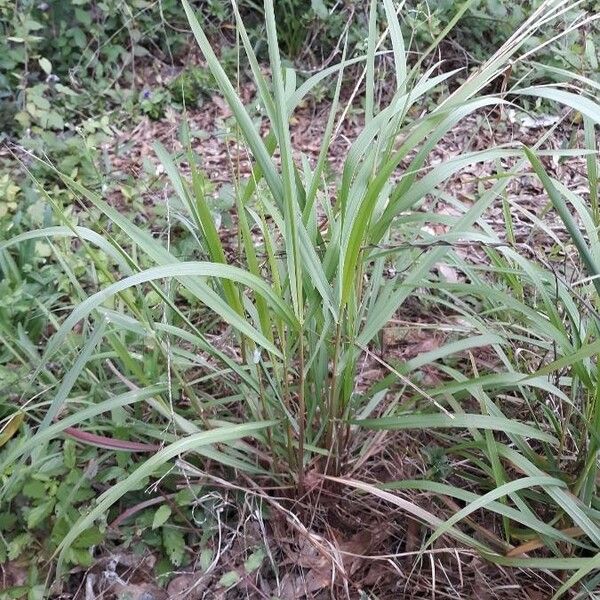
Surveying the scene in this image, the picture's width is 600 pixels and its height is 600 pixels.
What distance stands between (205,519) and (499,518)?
0.59 metres

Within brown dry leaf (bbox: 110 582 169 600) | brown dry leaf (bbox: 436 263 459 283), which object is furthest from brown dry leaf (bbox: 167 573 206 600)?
brown dry leaf (bbox: 436 263 459 283)

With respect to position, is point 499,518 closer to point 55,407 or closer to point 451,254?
point 451,254

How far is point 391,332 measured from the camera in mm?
1698

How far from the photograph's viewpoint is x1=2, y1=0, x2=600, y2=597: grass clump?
100 centimetres

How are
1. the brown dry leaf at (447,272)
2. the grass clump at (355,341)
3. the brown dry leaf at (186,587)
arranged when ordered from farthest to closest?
1. the brown dry leaf at (447,272)
2. the brown dry leaf at (186,587)
3. the grass clump at (355,341)

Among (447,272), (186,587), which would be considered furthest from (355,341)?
(447,272)

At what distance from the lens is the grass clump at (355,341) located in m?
1.00

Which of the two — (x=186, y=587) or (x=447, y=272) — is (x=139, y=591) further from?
(x=447, y=272)

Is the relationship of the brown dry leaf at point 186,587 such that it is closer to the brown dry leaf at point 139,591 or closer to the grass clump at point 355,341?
the brown dry leaf at point 139,591

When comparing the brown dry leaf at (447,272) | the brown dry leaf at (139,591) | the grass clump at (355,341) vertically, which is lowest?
the brown dry leaf at (139,591)

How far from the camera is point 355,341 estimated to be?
1132 mm

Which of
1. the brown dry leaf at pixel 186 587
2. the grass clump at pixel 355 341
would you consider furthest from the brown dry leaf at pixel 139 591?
the grass clump at pixel 355 341

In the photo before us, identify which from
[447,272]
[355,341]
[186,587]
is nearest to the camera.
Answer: [355,341]

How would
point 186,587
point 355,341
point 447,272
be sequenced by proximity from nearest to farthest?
point 355,341 < point 186,587 < point 447,272
